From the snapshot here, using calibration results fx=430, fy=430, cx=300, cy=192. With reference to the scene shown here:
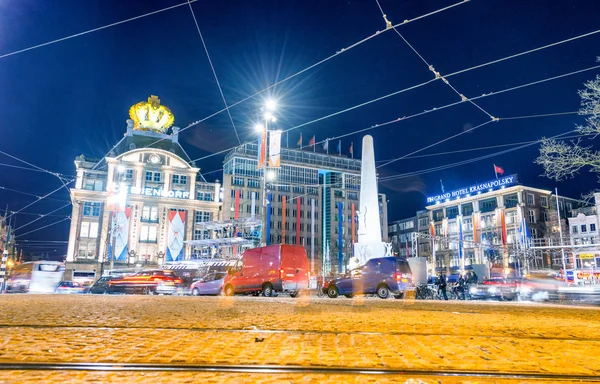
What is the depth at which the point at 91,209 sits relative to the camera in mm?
64562

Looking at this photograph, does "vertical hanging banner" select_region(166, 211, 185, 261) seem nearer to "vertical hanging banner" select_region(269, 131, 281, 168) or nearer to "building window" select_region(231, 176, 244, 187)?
"building window" select_region(231, 176, 244, 187)

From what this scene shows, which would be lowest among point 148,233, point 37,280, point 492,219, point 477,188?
point 37,280

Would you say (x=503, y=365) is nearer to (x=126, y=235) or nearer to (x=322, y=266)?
(x=126, y=235)

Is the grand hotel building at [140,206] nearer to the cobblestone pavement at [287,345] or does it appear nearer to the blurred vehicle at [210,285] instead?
the blurred vehicle at [210,285]

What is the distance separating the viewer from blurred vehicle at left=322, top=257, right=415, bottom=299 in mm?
19797

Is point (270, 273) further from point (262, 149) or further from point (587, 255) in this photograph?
point (587, 255)

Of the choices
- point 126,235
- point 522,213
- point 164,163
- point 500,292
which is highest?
point 164,163

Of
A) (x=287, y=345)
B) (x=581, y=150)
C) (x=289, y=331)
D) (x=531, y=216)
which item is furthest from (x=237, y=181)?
(x=287, y=345)

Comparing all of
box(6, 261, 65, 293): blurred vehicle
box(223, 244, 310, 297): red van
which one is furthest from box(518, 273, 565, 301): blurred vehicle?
box(6, 261, 65, 293): blurred vehicle

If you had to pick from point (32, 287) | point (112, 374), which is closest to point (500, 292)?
point (112, 374)

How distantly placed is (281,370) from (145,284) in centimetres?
2499

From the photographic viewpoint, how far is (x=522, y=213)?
74.9m

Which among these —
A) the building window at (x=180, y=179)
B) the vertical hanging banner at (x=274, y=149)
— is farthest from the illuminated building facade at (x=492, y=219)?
the vertical hanging banner at (x=274, y=149)

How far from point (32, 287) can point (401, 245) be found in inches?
3275
